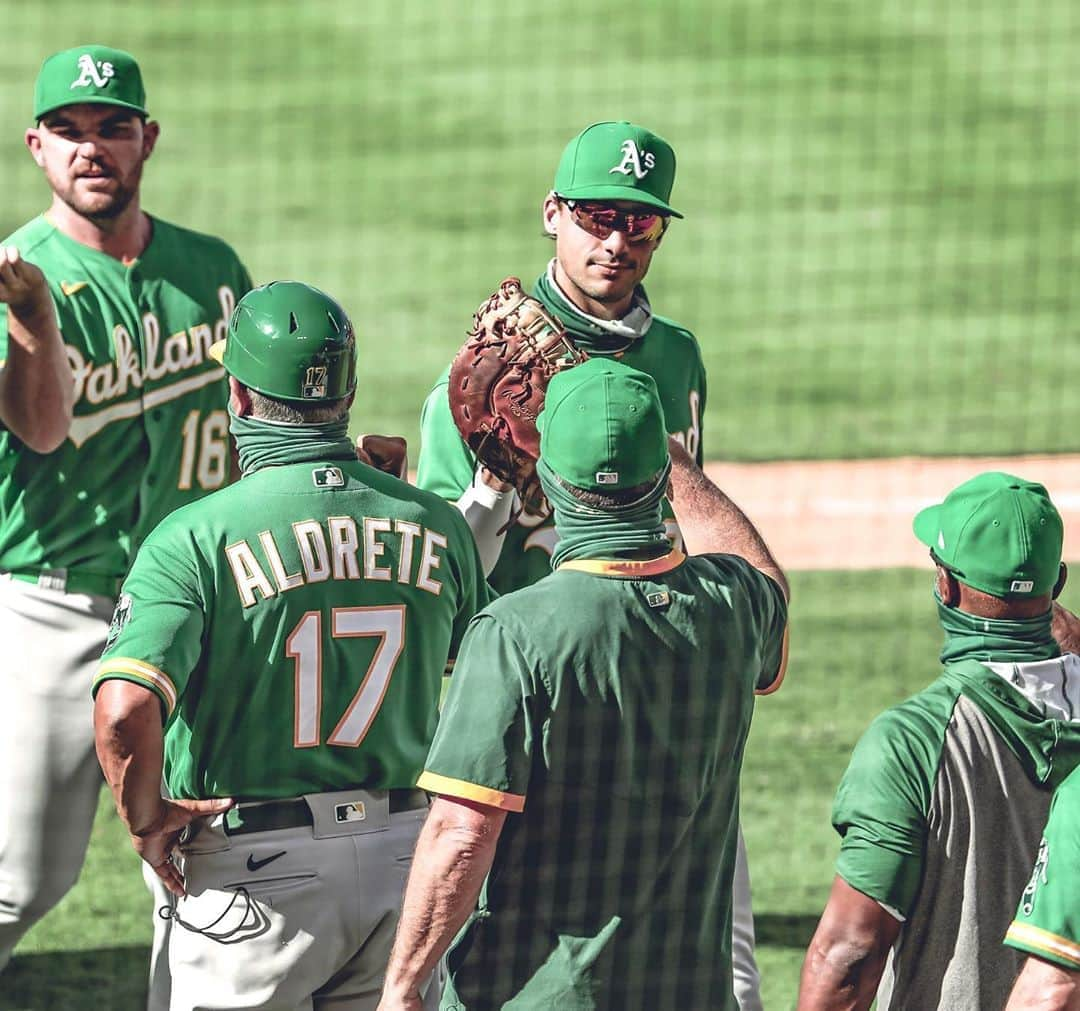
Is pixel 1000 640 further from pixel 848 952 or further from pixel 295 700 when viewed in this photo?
pixel 295 700

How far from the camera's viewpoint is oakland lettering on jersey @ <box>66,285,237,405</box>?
4.96 meters

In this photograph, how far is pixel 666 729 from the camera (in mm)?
3086

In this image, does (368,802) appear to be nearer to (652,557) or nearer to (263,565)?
(263,565)

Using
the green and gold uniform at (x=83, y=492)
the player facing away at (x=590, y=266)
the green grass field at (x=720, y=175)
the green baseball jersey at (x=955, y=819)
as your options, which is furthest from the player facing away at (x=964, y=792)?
the green grass field at (x=720, y=175)

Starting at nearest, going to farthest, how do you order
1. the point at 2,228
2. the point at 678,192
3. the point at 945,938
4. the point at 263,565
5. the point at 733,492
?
the point at 945,938
the point at 263,565
the point at 733,492
the point at 2,228
the point at 678,192

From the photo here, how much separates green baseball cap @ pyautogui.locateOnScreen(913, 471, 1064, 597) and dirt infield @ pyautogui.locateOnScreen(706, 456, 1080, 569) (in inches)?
209

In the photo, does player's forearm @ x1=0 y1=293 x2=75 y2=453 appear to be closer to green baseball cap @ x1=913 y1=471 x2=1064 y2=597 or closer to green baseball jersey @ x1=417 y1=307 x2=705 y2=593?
green baseball jersey @ x1=417 y1=307 x2=705 y2=593

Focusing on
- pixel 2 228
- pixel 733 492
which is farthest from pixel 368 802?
pixel 2 228

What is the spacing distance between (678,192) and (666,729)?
9.99 m

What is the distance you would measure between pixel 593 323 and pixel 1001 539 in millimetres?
1322

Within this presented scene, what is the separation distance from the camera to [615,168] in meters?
4.28

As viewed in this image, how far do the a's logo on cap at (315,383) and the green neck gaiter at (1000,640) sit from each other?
3.88 ft

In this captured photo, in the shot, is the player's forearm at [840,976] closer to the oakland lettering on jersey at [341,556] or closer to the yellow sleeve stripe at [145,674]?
the oakland lettering on jersey at [341,556]

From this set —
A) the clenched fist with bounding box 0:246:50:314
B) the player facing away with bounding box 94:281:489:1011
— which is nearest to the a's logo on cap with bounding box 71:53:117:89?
the clenched fist with bounding box 0:246:50:314
